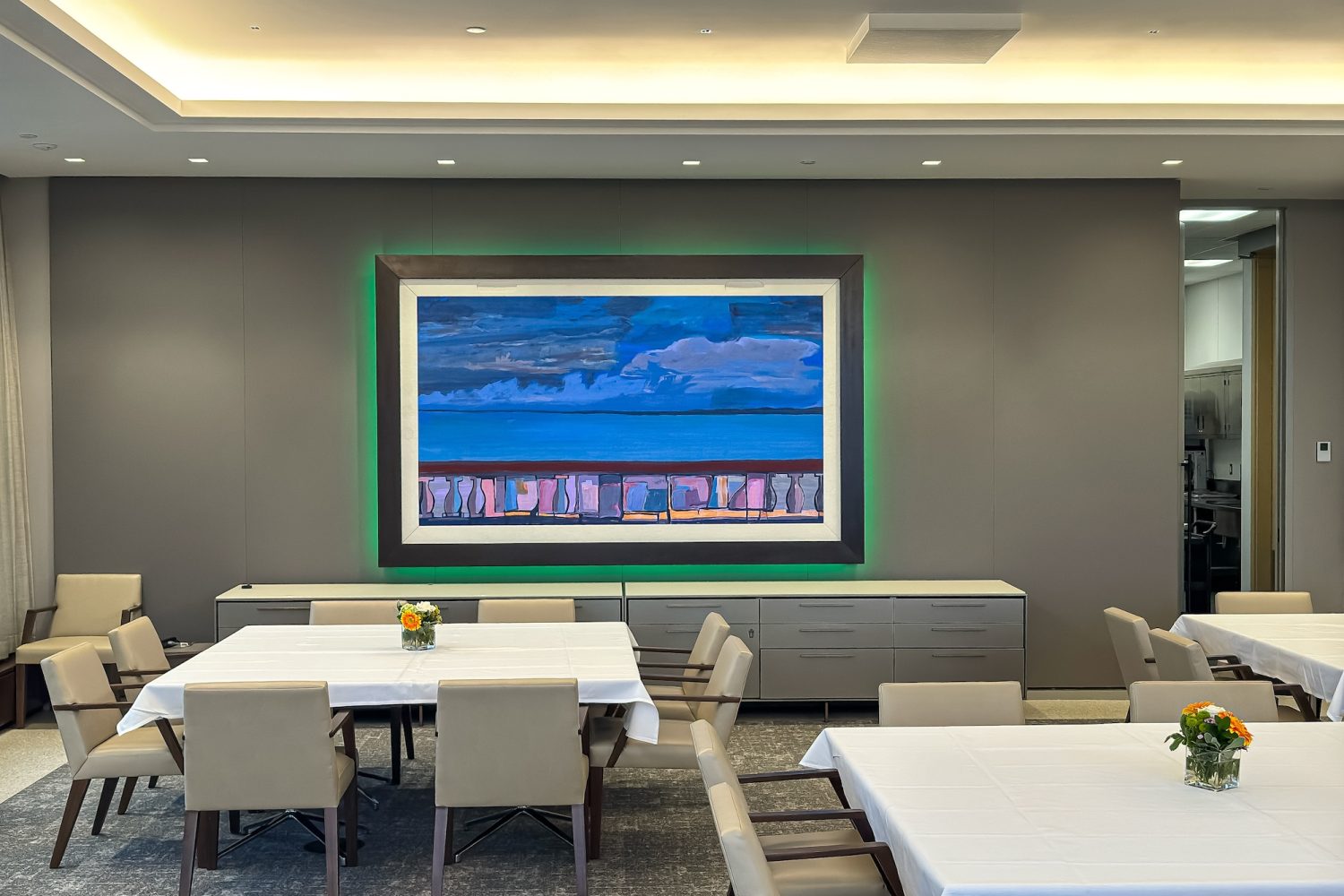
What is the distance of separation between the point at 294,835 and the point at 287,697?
1177mm

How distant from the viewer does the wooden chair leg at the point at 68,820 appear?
4.24 metres

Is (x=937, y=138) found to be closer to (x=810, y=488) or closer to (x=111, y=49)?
(x=810, y=488)

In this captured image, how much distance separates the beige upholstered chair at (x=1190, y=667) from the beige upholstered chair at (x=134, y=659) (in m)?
4.39

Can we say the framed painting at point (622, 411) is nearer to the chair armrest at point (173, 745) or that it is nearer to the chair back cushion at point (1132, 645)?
the chair back cushion at point (1132, 645)

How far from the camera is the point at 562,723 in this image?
12.5ft

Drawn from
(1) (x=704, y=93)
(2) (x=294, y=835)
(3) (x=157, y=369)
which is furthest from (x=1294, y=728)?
(3) (x=157, y=369)

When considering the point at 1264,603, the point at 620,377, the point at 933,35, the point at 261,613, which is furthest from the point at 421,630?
the point at 1264,603

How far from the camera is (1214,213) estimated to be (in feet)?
24.8

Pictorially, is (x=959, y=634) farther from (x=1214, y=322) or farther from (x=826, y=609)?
(x=1214, y=322)

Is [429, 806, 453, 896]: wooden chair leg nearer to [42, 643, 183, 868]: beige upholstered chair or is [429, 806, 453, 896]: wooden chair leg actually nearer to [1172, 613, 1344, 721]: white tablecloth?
[42, 643, 183, 868]: beige upholstered chair

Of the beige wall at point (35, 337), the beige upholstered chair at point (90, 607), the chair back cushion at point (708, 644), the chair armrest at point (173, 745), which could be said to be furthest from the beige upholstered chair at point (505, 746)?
the beige wall at point (35, 337)

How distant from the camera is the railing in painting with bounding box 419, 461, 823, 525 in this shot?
22.6 feet

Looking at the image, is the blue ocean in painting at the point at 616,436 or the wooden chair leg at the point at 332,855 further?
the blue ocean in painting at the point at 616,436

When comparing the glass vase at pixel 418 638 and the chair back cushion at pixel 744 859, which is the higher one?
the glass vase at pixel 418 638
